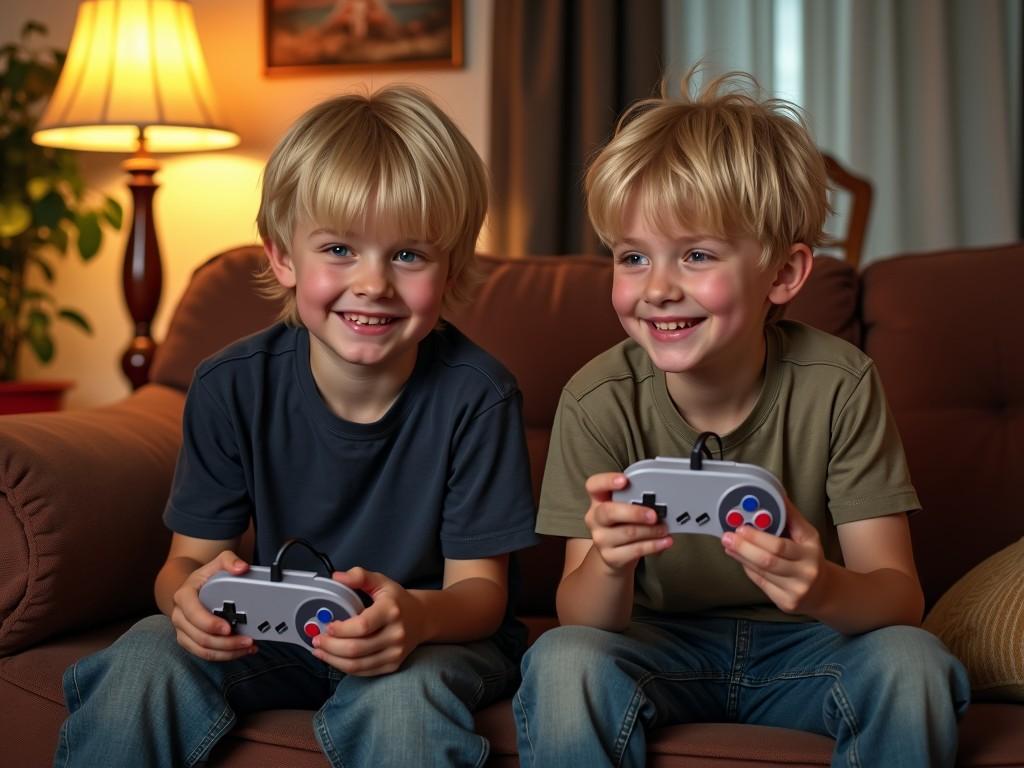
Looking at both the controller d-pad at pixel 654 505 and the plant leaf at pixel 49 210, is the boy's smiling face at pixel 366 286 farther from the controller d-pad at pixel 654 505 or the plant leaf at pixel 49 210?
the plant leaf at pixel 49 210

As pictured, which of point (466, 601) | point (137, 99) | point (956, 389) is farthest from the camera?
point (137, 99)

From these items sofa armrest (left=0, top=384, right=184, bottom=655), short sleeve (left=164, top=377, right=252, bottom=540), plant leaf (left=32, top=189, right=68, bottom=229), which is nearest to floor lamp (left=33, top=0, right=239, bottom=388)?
plant leaf (left=32, top=189, right=68, bottom=229)

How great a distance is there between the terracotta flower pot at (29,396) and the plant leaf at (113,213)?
1.39ft

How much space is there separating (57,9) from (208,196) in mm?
702

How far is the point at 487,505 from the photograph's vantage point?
1.31 metres

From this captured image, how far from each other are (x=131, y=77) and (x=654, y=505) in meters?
1.87

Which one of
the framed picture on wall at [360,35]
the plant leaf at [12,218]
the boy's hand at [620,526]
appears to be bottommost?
the boy's hand at [620,526]

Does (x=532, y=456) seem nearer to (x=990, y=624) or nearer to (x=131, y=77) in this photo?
(x=990, y=624)

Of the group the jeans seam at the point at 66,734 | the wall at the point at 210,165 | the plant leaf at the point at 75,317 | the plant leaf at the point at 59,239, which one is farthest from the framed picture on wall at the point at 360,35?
the jeans seam at the point at 66,734

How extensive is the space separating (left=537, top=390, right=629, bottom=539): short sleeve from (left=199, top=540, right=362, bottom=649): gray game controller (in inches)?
10.1

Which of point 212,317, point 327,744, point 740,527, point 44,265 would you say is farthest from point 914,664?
point 44,265

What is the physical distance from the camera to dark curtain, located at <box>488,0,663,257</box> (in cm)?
290

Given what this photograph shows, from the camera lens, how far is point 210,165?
3.10m

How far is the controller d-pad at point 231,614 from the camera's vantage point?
1131 mm
